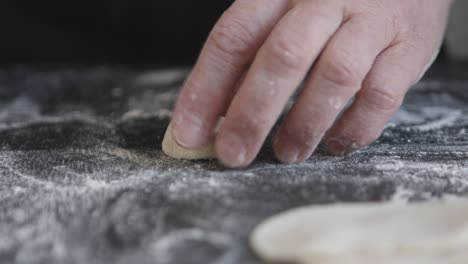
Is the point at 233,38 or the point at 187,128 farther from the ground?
the point at 233,38

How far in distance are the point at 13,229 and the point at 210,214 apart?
0.20 m

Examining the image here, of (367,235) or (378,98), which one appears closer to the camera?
(367,235)

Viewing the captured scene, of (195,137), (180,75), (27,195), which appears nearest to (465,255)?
(195,137)

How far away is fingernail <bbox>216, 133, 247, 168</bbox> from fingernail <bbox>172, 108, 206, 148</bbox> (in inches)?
1.5

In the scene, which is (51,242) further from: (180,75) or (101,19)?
(101,19)

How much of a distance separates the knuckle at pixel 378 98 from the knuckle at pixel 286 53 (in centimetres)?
12

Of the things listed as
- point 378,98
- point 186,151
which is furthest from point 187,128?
point 378,98

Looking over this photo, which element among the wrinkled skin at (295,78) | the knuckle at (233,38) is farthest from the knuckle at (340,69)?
the knuckle at (233,38)

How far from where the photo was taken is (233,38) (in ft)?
2.37

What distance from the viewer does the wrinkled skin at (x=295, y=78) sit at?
0.68 m

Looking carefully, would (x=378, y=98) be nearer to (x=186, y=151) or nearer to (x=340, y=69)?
(x=340, y=69)

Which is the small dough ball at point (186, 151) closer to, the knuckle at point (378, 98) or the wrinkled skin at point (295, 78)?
the wrinkled skin at point (295, 78)

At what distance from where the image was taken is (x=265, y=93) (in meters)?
0.68

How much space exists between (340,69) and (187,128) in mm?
205
